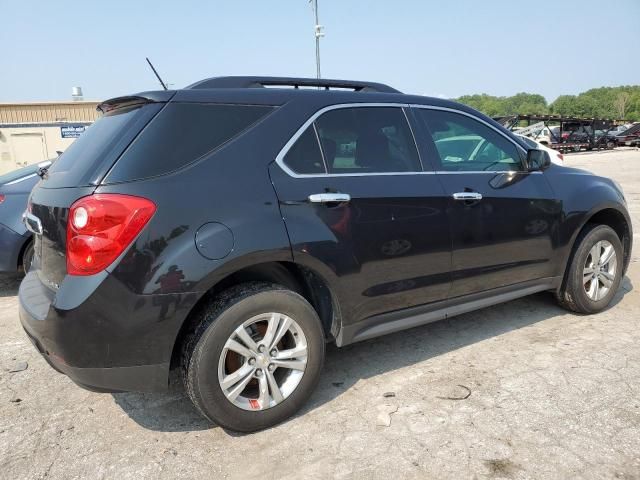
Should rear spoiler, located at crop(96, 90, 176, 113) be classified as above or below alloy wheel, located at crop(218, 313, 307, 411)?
above

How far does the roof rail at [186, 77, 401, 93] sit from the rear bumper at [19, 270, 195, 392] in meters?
1.26

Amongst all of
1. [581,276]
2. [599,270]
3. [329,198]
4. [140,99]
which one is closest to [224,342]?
[329,198]

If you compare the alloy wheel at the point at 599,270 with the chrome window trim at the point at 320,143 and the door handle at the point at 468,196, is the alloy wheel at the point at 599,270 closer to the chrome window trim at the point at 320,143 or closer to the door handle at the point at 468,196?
the chrome window trim at the point at 320,143

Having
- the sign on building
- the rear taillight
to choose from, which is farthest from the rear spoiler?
the sign on building

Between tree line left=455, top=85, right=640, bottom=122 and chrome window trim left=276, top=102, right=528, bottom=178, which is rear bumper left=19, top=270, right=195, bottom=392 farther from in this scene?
tree line left=455, top=85, right=640, bottom=122

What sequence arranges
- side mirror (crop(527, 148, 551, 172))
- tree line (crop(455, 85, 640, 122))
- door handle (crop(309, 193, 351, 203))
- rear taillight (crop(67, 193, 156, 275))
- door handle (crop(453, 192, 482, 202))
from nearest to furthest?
rear taillight (crop(67, 193, 156, 275))
door handle (crop(309, 193, 351, 203))
door handle (crop(453, 192, 482, 202))
side mirror (crop(527, 148, 551, 172))
tree line (crop(455, 85, 640, 122))

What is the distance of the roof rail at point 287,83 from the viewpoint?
286 centimetres

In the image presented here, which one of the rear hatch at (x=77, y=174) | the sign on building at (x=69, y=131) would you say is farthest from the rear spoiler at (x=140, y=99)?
the sign on building at (x=69, y=131)

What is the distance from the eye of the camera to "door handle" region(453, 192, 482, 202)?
3.24m

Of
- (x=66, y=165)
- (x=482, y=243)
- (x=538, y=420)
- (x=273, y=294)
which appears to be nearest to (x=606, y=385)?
(x=538, y=420)

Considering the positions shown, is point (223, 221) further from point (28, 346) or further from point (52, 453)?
point (28, 346)

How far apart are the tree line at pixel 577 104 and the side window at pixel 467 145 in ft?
318

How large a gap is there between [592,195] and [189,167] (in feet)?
10.8

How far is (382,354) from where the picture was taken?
3.58 metres
